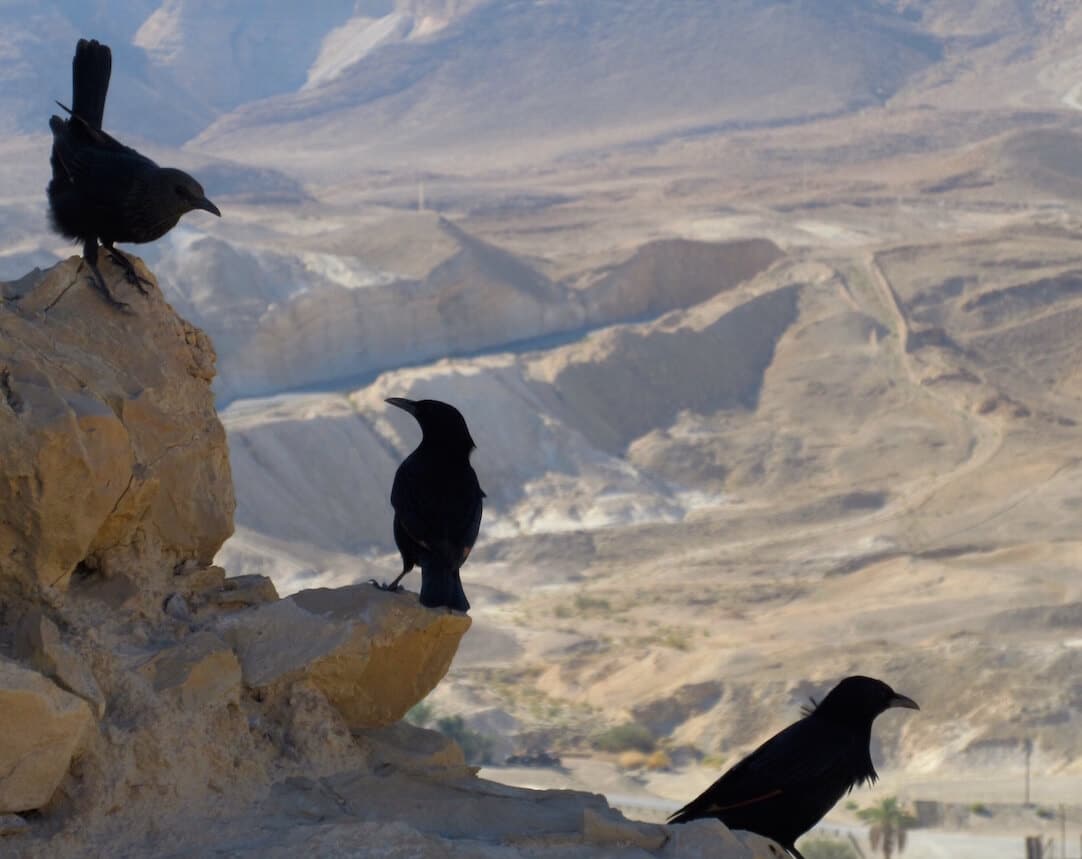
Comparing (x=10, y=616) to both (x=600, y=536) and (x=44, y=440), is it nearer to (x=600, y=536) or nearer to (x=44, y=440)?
(x=44, y=440)

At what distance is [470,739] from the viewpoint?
2416 centimetres

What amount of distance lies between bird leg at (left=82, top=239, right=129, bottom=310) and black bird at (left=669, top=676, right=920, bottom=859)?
2613 mm

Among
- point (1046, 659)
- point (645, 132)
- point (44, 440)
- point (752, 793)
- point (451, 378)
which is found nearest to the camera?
point (44, 440)

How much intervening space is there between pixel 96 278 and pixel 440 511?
1.49 m

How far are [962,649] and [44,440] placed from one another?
2233 centimetres

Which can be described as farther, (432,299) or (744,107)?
(744,107)

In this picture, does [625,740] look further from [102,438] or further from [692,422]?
[692,422]

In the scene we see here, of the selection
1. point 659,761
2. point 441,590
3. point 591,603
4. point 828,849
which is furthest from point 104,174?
point 591,603

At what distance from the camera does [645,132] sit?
344ft

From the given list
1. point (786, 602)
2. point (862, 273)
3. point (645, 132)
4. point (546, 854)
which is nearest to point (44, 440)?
point (546, 854)

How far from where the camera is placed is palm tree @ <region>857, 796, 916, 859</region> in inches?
772

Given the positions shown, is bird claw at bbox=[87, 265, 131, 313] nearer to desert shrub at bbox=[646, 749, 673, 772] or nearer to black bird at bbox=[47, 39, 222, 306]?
black bird at bbox=[47, 39, 222, 306]

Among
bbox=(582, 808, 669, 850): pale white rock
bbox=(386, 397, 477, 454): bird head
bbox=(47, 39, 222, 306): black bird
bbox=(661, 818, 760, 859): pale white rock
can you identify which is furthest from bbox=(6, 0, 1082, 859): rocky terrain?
bbox=(661, 818, 760, 859): pale white rock

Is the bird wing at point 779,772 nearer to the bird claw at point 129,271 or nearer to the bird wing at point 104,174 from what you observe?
the bird claw at point 129,271
